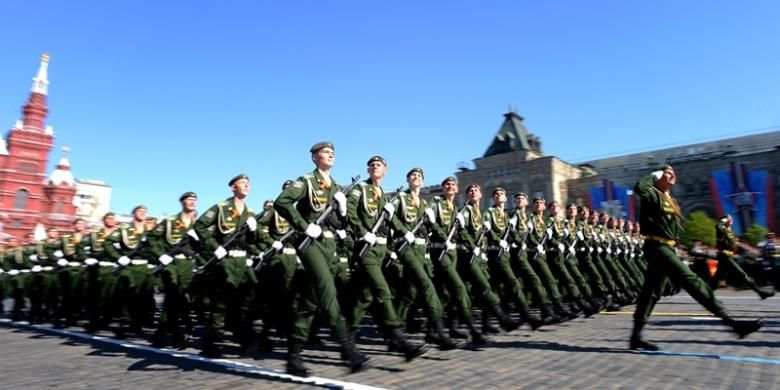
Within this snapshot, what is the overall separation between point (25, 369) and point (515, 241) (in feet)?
22.2

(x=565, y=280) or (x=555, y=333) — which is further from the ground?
(x=565, y=280)

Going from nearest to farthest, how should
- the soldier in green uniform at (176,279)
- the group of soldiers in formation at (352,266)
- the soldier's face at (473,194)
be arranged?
the group of soldiers in formation at (352,266) < the soldier in green uniform at (176,279) < the soldier's face at (473,194)

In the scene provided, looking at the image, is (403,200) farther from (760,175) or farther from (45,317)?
(760,175)

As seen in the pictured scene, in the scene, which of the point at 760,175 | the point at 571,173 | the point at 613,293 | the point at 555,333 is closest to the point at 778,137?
the point at 760,175

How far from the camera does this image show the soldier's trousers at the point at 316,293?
→ 4.78m

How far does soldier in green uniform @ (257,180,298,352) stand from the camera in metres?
6.61

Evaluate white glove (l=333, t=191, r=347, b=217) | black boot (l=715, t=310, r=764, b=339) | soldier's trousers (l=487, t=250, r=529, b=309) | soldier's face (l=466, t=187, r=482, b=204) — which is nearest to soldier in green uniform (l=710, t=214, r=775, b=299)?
black boot (l=715, t=310, r=764, b=339)

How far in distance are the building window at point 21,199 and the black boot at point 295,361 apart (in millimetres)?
64214

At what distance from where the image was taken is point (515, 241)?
812 cm

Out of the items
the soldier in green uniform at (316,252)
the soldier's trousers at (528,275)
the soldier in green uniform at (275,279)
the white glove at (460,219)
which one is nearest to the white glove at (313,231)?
the soldier in green uniform at (316,252)

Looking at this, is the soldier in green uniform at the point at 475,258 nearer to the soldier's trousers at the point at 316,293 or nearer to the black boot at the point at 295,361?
the soldier's trousers at the point at 316,293

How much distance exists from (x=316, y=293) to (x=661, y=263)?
4.01 meters

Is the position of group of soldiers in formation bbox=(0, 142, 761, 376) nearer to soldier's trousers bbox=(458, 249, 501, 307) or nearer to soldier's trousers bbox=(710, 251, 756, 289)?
soldier's trousers bbox=(458, 249, 501, 307)

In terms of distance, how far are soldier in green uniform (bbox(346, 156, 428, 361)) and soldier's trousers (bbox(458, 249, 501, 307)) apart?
1.52m
